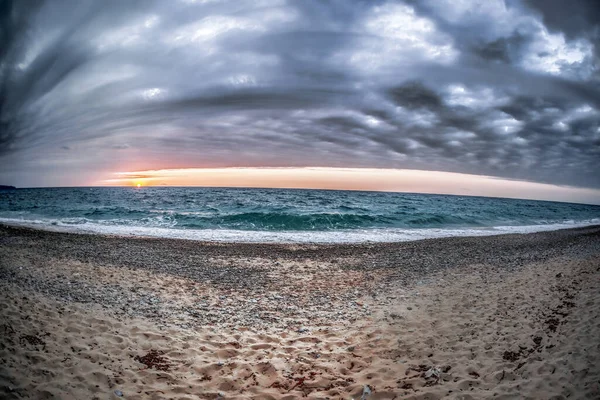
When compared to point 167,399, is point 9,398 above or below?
above

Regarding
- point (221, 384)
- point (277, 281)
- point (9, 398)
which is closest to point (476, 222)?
point (277, 281)

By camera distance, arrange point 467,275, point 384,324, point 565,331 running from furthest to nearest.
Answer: point 467,275, point 384,324, point 565,331

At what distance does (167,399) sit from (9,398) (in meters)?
2.50

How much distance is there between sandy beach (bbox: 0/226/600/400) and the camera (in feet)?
18.3

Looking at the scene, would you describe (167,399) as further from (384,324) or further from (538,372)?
(538,372)

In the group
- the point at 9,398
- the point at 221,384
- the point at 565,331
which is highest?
the point at 565,331

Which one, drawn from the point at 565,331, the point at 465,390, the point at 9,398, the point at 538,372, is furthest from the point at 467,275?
the point at 9,398

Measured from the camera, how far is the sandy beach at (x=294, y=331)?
557 centimetres

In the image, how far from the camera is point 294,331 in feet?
26.6

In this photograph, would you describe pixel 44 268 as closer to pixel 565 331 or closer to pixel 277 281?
pixel 277 281

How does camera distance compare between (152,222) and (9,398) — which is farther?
(152,222)

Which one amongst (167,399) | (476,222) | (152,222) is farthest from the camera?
(476,222)

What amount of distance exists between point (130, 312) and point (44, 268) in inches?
276

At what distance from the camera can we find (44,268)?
40.4 ft
